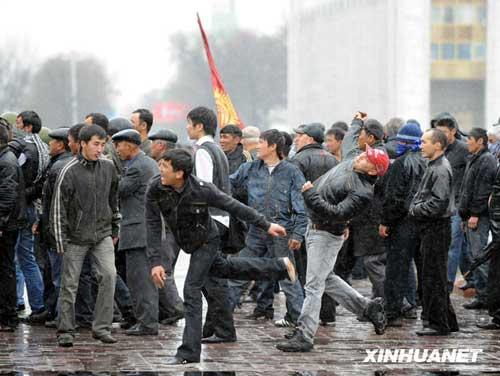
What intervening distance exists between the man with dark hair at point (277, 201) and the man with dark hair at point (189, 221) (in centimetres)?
173

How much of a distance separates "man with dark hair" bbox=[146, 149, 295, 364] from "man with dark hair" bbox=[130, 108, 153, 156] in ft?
8.71

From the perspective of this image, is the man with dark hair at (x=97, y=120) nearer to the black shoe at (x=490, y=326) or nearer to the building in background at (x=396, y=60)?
the black shoe at (x=490, y=326)

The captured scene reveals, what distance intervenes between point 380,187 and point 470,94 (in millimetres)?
64870

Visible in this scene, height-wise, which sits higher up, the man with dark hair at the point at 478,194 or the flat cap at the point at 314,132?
the flat cap at the point at 314,132

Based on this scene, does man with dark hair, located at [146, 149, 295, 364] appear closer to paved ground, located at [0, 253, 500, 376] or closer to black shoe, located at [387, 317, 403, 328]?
paved ground, located at [0, 253, 500, 376]

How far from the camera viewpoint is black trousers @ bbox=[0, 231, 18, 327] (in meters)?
11.9

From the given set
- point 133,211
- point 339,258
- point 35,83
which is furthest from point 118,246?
point 35,83

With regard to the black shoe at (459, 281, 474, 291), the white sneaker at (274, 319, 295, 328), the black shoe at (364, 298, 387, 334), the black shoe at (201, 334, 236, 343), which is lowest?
the black shoe at (459, 281, 474, 291)

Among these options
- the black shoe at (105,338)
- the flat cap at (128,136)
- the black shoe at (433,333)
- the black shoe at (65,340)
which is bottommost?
the black shoe at (433,333)

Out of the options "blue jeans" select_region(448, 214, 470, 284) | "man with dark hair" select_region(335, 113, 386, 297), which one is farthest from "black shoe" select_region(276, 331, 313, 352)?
"blue jeans" select_region(448, 214, 470, 284)

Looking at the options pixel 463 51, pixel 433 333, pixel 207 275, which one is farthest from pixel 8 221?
pixel 463 51

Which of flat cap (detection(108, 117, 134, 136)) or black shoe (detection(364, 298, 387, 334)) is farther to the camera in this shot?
flat cap (detection(108, 117, 134, 136))

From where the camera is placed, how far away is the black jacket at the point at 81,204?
10867 mm

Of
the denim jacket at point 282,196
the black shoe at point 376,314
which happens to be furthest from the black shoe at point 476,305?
the black shoe at point 376,314
